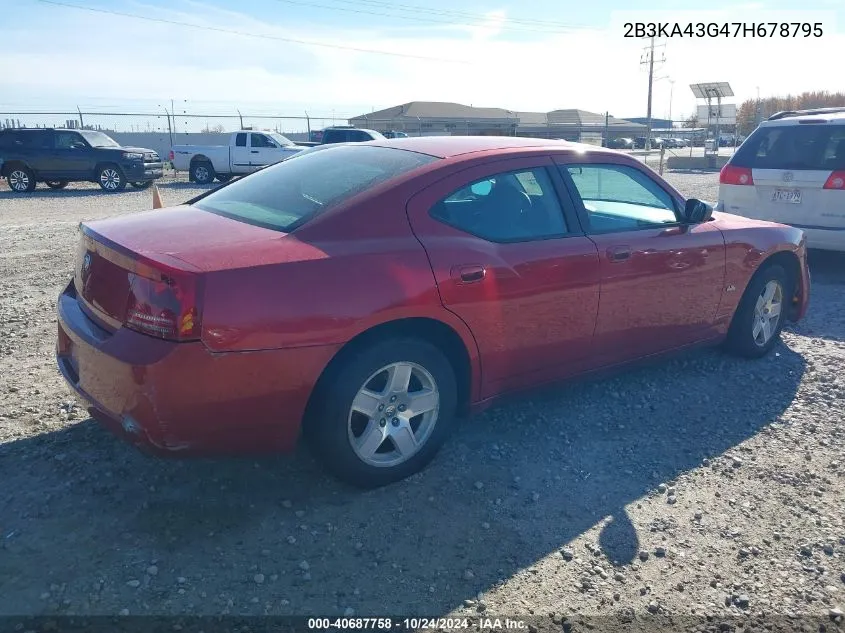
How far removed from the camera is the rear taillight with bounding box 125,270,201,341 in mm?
2697

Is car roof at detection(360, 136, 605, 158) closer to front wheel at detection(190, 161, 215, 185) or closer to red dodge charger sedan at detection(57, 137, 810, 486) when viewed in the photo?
red dodge charger sedan at detection(57, 137, 810, 486)

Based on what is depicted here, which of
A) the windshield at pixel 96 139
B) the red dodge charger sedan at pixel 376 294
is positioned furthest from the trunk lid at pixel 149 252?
the windshield at pixel 96 139

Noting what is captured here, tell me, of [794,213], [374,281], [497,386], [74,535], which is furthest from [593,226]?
[794,213]

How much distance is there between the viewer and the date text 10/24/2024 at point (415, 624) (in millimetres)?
2486

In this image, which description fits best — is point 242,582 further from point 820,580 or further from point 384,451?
point 820,580

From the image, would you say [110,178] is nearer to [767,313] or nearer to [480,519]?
[767,313]

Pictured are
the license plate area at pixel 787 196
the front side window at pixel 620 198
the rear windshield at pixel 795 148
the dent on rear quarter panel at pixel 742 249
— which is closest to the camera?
the front side window at pixel 620 198

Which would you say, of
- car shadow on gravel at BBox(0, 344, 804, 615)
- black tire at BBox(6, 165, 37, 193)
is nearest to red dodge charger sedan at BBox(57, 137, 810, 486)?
car shadow on gravel at BBox(0, 344, 804, 615)

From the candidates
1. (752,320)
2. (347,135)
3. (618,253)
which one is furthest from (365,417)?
(347,135)

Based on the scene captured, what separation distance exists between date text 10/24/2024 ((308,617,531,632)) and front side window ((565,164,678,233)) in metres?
2.23

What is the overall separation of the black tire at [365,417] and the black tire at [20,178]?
61.3ft

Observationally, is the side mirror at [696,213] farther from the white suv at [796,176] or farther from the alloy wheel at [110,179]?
the alloy wheel at [110,179]

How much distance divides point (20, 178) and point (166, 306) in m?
18.7

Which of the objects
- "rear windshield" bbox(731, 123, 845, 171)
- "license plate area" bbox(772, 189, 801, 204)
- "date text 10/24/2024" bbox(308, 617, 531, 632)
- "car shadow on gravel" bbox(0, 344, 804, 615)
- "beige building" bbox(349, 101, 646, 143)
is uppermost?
"beige building" bbox(349, 101, 646, 143)
